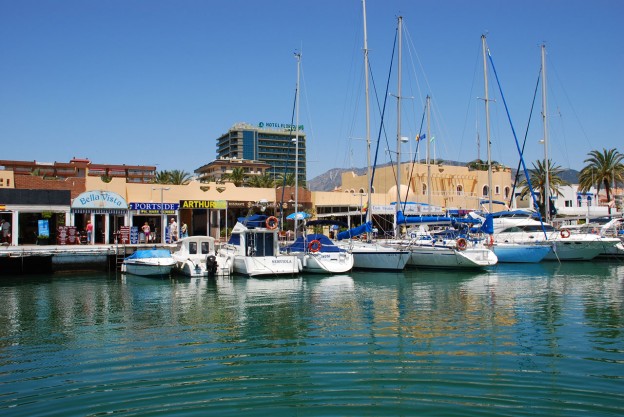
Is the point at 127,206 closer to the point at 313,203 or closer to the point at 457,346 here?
the point at 313,203

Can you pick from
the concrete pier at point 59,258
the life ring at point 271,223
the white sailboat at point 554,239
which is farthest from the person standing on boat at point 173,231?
the white sailboat at point 554,239

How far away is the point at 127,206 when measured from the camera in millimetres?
43406

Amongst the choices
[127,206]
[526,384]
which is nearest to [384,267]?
[127,206]

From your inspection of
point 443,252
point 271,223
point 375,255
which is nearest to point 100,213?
point 271,223

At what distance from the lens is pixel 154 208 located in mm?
45062

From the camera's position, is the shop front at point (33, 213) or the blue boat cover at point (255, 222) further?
the shop front at point (33, 213)

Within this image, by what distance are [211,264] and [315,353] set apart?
20390mm

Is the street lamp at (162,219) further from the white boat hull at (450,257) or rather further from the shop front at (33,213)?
the white boat hull at (450,257)

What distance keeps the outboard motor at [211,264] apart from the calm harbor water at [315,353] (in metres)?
6.76

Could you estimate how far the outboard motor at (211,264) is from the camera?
3334cm

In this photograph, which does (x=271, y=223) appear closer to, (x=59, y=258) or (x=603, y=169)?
(x=59, y=258)

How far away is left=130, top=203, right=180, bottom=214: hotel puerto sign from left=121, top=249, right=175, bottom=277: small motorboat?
1001cm

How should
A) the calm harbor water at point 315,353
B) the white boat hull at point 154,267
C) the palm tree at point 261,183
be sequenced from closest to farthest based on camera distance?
the calm harbor water at point 315,353 < the white boat hull at point 154,267 < the palm tree at point 261,183

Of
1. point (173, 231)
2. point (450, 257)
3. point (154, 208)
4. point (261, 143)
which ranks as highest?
point (261, 143)
